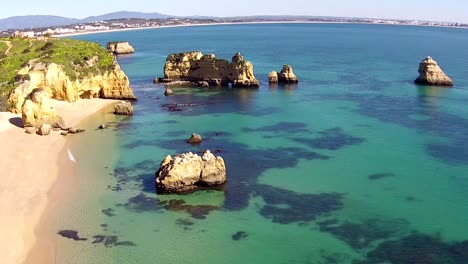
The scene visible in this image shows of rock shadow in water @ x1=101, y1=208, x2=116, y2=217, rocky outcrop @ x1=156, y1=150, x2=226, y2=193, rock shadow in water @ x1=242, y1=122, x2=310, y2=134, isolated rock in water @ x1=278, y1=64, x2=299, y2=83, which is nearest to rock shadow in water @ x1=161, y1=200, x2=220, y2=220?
rocky outcrop @ x1=156, y1=150, x2=226, y2=193

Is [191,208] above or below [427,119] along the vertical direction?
below

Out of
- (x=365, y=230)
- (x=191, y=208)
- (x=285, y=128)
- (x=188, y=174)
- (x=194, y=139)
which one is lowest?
(x=365, y=230)

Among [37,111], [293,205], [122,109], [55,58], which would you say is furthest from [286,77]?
[293,205]

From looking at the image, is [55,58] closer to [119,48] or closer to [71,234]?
[71,234]

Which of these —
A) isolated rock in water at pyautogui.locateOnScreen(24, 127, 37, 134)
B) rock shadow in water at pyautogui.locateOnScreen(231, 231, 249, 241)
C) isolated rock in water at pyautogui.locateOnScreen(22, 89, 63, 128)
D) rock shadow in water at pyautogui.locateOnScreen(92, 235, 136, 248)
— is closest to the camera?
rock shadow in water at pyautogui.locateOnScreen(92, 235, 136, 248)

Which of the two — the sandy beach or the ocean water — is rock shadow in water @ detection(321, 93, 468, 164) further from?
the sandy beach

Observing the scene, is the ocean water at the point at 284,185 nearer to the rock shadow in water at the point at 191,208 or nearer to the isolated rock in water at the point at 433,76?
the rock shadow in water at the point at 191,208

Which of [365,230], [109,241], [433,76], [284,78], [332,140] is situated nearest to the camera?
[109,241]
